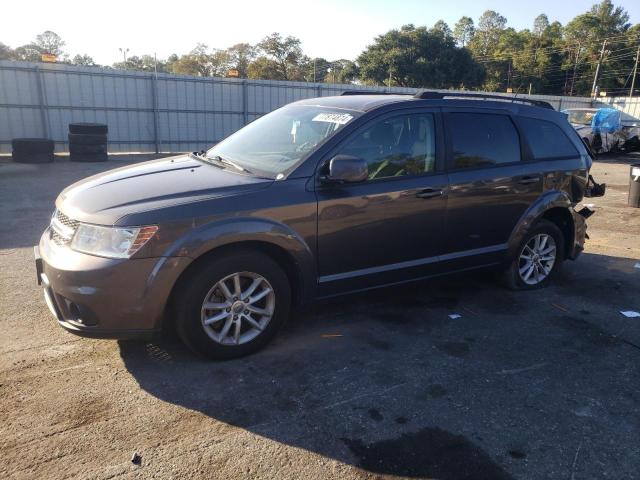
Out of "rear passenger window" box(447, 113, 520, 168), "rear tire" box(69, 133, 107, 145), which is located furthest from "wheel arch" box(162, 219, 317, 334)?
"rear tire" box(69, 133, 107, 145)

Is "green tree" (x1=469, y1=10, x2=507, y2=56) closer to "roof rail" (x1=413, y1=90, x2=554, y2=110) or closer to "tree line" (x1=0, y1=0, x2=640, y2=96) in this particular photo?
"tree line" (x1=0, y1=0, x2=640, y2=96)

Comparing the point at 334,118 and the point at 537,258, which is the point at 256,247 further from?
the point at 537,258

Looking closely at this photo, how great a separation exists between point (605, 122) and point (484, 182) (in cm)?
1814

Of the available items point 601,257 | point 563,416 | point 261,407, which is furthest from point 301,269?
point 601,257

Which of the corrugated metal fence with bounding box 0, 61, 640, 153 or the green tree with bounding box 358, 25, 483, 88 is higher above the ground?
the green tree with bounding box 358, 25, 483, 88

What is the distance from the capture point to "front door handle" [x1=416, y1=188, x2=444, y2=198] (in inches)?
162

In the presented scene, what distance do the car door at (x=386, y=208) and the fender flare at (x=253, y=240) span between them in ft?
0.44

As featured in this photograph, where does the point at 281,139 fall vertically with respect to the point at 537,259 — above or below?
above

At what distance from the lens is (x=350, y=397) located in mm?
3162

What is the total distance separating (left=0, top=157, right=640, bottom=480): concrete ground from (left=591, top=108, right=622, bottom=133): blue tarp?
677 inches

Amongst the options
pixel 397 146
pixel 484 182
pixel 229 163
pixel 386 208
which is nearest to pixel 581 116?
pixel 484 182

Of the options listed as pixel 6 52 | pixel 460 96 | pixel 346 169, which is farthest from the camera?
pixel 6 52

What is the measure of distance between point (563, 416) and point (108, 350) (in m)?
3.04

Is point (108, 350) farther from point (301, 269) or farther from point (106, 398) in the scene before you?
point (301, 269)
